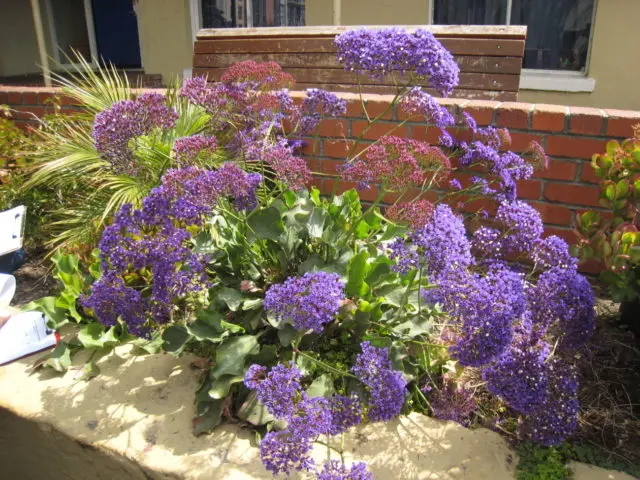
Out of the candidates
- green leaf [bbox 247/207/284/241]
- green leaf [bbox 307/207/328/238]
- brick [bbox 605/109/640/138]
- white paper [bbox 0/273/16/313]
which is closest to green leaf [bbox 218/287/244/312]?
green leaf [bbox 247/207/284/241]

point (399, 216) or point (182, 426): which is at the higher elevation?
point (399, 216)

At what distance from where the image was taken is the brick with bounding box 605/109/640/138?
2371mm

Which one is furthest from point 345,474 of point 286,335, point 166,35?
point 166,35

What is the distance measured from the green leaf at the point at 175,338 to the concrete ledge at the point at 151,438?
0.60 ft

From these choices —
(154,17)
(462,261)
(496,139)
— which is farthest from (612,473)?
(154,17)

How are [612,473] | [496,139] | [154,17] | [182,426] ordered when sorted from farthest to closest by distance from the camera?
1. [154,17]
2. [496,139]
3. [182,426]
4. [612,473]

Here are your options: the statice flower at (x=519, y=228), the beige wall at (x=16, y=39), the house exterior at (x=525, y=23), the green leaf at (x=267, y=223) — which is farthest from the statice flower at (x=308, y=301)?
the beige wall at (x=16, y=39)

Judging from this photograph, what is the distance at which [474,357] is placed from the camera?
139 cm

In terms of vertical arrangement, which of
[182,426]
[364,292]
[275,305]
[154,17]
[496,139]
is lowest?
[182,426]

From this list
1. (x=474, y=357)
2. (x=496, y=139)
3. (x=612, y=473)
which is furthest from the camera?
(x=496, y=139)

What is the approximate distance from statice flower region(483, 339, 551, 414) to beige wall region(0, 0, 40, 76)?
11.9 m

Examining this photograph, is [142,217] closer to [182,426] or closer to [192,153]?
[192,153]

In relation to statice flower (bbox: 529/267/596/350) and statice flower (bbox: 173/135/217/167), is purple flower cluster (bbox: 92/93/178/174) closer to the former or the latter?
statice flower (bbox: 173/135/217/167)

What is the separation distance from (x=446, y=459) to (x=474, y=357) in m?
0.43
